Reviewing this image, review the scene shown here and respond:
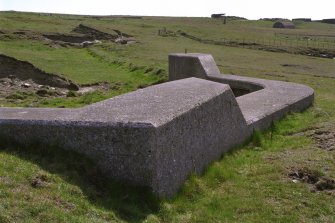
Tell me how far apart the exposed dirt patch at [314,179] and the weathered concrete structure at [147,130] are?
1.90 m

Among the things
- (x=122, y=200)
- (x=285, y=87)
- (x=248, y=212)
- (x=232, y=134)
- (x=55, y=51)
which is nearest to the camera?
(x=122, y=200)

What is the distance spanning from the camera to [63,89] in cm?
2298

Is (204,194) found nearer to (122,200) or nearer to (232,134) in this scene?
(122,200)

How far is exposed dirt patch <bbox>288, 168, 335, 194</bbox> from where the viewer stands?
10016mm

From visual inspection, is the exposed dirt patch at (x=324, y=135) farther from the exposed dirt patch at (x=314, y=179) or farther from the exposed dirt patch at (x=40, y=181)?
the exposed dirt patch at (x=40, y=181)

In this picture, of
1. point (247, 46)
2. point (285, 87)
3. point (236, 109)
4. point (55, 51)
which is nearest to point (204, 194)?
point (236, 109)

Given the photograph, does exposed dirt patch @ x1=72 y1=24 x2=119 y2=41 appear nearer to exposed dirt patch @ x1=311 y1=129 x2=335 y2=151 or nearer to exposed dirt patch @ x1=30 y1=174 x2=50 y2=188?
exposed dirt patch @ x1=311 y1=129 x2=335 y2=151

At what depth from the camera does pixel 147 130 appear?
8.22 m

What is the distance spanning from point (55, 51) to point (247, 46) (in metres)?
29.3

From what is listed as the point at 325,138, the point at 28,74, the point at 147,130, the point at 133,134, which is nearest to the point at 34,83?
the point at 28,74

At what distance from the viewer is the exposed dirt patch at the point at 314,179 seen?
32.9 feet

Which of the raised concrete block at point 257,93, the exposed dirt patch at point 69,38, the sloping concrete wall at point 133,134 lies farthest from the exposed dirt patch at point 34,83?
the exposed dirt patch at point 69,38

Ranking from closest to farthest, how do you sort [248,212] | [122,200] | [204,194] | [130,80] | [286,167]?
[122,200]
[248,212]
[204,194]
[286,167]
[130,80]

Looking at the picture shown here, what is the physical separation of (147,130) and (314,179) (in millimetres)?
4226
